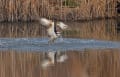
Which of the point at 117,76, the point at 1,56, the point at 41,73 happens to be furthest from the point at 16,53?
the point at 117,76

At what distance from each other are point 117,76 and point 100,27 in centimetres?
1157

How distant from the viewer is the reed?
2114 cm

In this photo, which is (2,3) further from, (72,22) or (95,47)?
(95,47)

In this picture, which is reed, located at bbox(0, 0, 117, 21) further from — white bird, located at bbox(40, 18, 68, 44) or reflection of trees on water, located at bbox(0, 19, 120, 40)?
white bird, located at bbox(40, 18, 68, 44)

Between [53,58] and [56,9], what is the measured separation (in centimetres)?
1136

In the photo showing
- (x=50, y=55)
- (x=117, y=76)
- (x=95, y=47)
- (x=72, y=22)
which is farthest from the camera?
(x=72, y=22)

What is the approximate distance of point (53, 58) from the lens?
1164 cm

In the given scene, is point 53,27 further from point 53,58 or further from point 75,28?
point 75,28

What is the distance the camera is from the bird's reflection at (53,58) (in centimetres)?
1097

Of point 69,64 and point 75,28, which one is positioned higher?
point 69,64

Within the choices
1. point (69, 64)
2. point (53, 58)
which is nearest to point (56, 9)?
point (53, 58)

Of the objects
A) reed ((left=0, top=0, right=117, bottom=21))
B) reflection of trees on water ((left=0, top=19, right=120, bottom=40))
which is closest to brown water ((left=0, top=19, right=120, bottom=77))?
reflection of trees on water ((left=0, top=19, right=120, bottom=40))

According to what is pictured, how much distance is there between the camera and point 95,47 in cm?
1323

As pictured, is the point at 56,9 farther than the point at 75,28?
Yes
